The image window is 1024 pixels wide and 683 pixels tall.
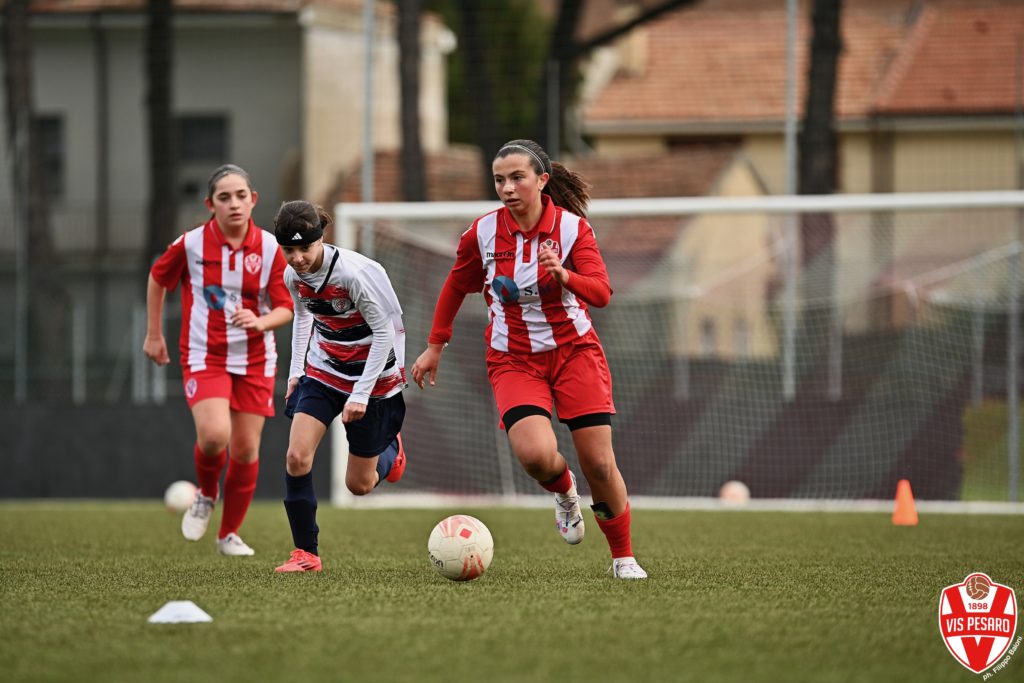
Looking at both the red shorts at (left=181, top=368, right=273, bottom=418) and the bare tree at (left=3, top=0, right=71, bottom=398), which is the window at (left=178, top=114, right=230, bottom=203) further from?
the red shorts at (left=181, top=368, right=273, bottom=418)

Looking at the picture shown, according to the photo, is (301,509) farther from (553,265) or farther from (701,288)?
(701,288)

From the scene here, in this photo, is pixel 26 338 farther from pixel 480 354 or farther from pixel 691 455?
pixel 691 455

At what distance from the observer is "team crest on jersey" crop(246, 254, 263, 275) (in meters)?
7.02

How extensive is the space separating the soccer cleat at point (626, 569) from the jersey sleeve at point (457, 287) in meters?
1.21

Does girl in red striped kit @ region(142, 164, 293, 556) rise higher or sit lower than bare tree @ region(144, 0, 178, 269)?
lower

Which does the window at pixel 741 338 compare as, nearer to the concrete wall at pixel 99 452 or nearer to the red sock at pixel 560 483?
the concrete wall at pixel 99 452

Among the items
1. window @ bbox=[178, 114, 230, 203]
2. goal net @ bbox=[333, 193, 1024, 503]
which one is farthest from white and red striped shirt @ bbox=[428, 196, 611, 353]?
window @ bbox=[178, 114, 230, 203]

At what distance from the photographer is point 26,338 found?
13727 mm

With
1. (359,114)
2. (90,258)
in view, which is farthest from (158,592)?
(359,114)

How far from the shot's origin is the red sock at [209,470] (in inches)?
279

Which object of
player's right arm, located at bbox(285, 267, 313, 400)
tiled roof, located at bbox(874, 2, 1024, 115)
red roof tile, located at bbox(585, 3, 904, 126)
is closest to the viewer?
player's right arm, located at bbox(285, 267, 313, 400)

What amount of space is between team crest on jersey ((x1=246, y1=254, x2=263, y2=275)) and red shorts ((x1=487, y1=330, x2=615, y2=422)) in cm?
156

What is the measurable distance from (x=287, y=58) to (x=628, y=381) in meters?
14.5

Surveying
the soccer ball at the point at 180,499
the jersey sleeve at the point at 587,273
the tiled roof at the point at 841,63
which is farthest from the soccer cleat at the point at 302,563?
the tiled roof at the point at 841,63
